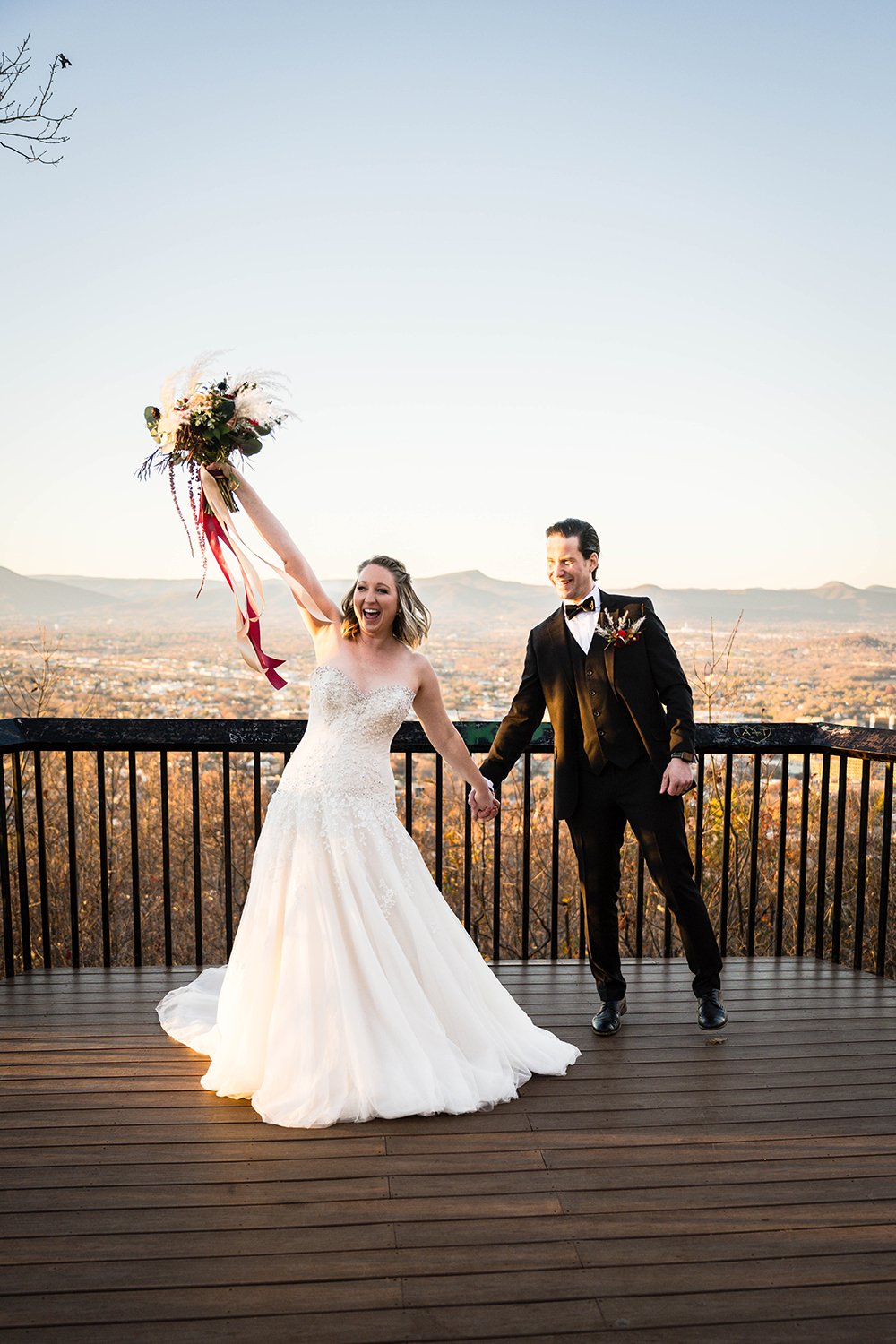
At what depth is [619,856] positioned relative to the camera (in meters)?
→ 3.40

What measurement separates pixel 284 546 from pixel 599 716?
1.29 meters

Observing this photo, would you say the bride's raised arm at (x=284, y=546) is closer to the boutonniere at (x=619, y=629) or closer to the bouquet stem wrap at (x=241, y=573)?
the bouquet stem wrap at (x=241, y=573)

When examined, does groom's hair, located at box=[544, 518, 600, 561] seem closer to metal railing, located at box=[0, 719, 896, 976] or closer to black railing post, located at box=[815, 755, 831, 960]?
metal railing, located at box=[0, 719, 896, 976]

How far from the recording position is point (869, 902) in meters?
8.72

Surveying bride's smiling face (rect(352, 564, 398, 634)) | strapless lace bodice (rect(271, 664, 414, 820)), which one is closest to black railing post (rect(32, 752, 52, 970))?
strapless lace bodice (rect(271, 664, 414, 820))

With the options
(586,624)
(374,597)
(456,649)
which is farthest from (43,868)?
(456,649)

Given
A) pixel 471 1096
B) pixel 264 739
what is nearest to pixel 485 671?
pixel 264 739

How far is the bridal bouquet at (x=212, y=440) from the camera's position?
2.98 metres

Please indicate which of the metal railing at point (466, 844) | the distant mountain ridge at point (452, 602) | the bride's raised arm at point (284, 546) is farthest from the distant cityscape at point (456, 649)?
the bride's raised arm at point (284, 546)

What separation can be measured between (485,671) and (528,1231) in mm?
5994

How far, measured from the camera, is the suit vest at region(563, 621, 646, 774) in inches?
132

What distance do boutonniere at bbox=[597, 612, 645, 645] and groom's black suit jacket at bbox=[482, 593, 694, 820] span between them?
12 mm

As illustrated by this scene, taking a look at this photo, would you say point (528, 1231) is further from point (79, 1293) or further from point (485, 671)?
point (485, 671)

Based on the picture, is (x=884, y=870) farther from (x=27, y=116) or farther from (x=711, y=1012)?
(x=27, y=116)
